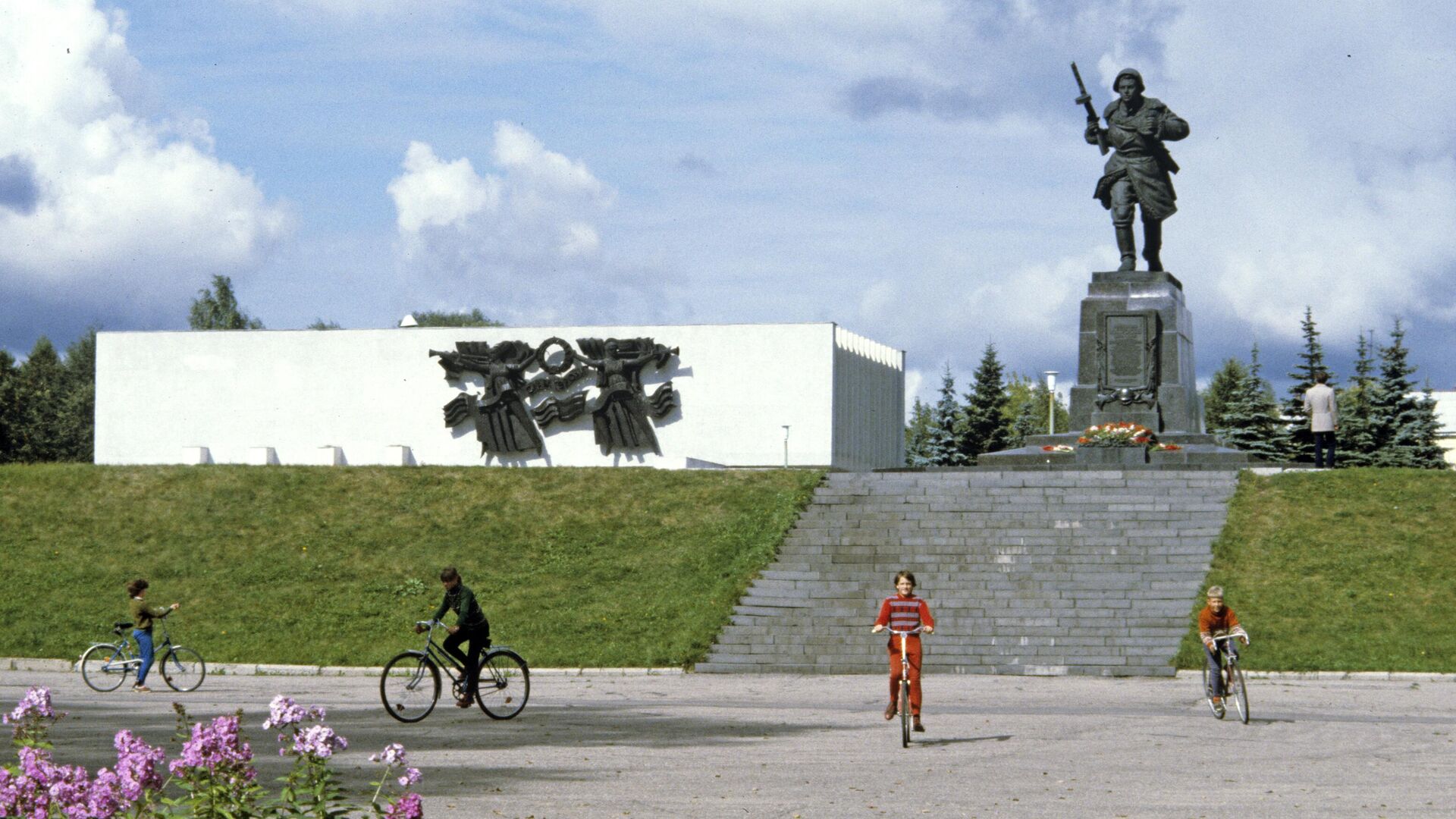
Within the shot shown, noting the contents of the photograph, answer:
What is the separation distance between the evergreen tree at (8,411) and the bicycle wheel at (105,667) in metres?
61.0

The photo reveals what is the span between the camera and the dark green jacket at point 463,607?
15.8 meters

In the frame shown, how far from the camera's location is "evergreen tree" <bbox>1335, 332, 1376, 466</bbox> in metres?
53.1

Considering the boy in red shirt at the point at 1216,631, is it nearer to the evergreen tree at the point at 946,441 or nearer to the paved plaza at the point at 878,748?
the paved plaza at the point at 878,748

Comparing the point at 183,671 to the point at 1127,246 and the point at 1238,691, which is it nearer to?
the point at 1238,691

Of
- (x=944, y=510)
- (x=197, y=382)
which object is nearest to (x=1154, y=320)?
(x=944, y=510)

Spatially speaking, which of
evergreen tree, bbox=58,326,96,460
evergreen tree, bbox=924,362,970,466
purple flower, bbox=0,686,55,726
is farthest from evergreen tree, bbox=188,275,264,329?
purple flower, bbox=0,686,55,726

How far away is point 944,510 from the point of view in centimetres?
2914

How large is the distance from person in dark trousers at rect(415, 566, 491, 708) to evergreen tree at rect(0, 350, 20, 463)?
6717 centimetres

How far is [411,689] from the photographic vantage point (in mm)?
15523

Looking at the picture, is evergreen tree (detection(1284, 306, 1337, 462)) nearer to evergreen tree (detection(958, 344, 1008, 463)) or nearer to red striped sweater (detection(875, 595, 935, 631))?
evergreen tree (detection(958, 344, 1008, 463))

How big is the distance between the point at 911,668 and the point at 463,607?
436 cm

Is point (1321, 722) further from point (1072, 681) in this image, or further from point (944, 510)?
point (944, 510)

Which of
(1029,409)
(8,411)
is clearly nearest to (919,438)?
(1029,409)

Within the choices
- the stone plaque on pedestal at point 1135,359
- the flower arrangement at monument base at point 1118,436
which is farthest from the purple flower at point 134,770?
the stone plaque on pedestal at point 1135,359
